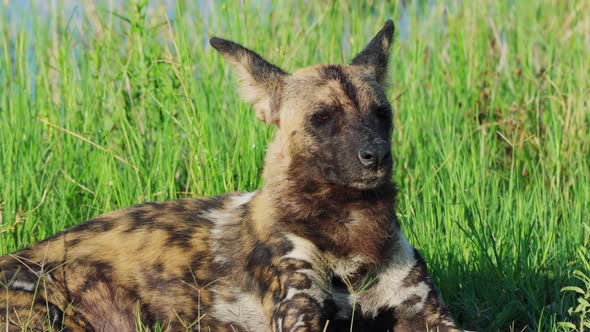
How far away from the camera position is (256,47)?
22.7ft

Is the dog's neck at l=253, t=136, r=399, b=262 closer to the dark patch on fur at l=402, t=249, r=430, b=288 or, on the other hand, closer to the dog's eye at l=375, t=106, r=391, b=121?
the dark patch on fur at l=402, t=249, r=430, b=288

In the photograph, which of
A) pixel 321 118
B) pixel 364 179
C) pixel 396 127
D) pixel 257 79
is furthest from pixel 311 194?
pixel 396 127

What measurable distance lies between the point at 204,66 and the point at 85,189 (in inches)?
55.9

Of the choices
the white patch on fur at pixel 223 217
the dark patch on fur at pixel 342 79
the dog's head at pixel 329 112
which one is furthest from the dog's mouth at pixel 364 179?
the white patch on fur at pixel 223 217

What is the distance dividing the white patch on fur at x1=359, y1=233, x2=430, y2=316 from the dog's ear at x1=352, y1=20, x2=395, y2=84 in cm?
119

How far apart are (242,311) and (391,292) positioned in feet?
2.29

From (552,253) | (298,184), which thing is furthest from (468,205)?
(298,184)

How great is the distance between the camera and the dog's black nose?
435cm

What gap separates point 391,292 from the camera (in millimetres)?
4348

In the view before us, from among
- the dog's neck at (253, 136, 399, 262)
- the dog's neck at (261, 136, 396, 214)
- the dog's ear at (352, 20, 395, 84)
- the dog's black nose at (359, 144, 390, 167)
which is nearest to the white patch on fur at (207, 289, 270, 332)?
the dog's neck at (253, 136, 399, 262)

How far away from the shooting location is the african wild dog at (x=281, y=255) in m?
4.30

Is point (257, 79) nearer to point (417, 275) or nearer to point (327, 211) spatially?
point (327, 211)

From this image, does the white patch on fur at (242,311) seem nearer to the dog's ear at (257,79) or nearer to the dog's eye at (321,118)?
the dog's eye at (321,118)

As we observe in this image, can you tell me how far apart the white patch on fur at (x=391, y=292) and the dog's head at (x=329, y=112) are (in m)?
0.41
